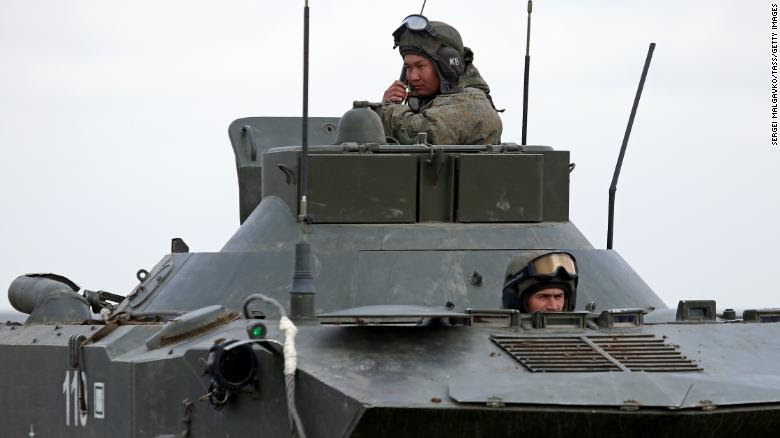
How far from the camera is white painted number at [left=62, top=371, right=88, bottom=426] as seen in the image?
42.1 ft

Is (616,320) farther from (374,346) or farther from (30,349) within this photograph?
(30,349)

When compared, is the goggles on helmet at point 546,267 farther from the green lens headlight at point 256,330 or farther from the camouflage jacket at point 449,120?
the camouflage jacket at point 449,120

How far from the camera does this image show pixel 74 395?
12984 millimetres

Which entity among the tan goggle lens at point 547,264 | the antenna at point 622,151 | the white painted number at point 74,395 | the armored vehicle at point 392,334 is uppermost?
the antenna at point 622,151

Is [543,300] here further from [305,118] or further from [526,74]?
[526,74]

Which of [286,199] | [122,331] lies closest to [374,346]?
[122,331]

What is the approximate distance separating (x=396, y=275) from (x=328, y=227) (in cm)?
89

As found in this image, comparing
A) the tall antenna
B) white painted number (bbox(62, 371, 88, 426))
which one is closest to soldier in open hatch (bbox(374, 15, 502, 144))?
the tall antenna

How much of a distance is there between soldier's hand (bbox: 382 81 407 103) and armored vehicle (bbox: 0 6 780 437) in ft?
5.53

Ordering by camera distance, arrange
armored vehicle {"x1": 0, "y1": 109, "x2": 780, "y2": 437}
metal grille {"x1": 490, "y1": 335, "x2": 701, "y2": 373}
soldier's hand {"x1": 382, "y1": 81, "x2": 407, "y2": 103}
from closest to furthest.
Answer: armored vehicle {"x1": 0, "y1": 109, "x2": 780, "y2": 437}
metal grille {"x1": 490, "y1": 335, "x2": 701, "y2": 373}
soldier's hand {"x1": 382, "y1": 81, "x2": 407, "y2": 103}

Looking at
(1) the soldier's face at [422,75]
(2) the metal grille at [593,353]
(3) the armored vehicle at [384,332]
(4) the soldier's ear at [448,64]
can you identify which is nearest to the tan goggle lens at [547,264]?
(3) the armored vehicle at [384,332]

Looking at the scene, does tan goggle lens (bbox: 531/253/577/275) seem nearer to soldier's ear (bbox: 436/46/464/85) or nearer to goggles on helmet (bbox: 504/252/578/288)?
goggles on helmet (bbox: 504/252/578/288)

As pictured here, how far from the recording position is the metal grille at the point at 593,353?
10781mm

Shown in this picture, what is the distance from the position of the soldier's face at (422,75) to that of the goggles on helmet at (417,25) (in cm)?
26
